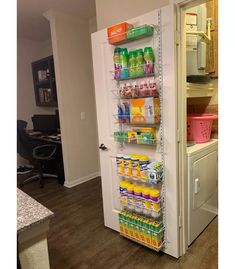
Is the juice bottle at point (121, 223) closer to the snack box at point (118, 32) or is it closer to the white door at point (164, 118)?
the white door at point (164, 118)

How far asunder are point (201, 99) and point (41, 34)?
3.26 metres

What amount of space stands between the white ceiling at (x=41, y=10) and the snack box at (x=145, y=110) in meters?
1.97

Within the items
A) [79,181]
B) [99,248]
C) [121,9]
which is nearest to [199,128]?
[121,9]

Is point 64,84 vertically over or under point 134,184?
over

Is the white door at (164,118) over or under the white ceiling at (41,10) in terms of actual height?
under

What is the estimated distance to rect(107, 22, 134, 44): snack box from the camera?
1.81 meters

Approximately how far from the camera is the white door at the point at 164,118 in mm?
1681

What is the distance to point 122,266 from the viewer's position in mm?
1870

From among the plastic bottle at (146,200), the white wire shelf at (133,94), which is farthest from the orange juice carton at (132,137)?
the plastic bottle at (146,200)

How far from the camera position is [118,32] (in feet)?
6.07

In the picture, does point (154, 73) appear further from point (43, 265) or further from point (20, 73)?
point (20, 73)

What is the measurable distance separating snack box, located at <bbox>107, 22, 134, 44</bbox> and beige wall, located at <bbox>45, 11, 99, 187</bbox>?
5.31 feet

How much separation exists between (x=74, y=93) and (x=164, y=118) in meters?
2.10
